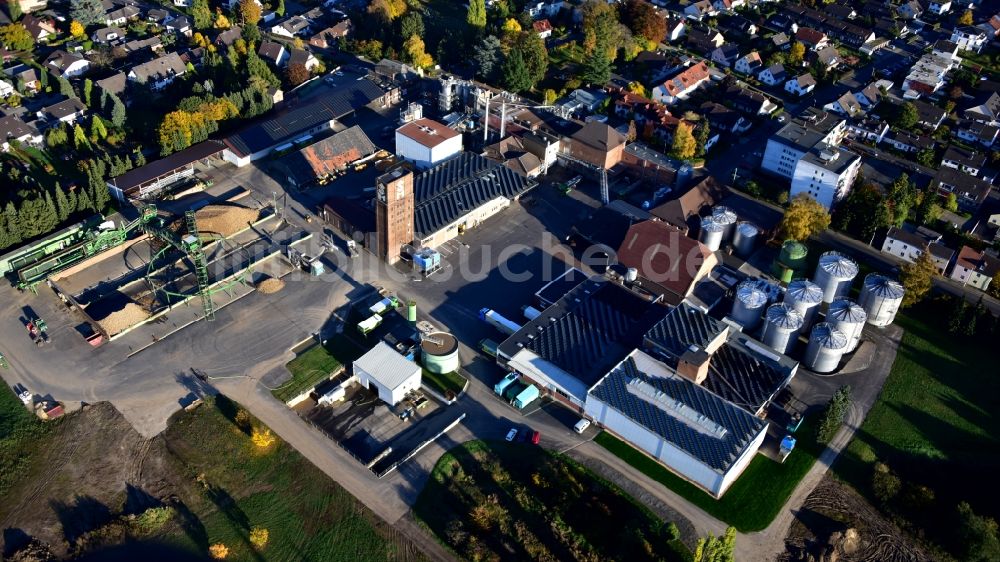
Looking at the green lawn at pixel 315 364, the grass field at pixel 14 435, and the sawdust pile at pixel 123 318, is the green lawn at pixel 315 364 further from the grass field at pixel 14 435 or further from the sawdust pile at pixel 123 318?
the grass field at pixel 14 435

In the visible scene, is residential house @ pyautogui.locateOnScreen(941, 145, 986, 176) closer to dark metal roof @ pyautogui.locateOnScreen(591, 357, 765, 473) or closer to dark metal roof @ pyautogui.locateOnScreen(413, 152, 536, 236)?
dark metal roof @ pyautogui.locateOnScreen(413, 152, 536, 236)

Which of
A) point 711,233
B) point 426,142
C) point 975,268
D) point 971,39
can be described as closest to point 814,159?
point 711,233

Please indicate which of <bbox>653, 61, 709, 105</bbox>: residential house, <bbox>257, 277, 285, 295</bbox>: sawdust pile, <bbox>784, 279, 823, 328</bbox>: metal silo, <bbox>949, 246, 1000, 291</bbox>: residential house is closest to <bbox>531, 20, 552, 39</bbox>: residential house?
<bbox>653, 61, 709, 105</bbox>: residential house

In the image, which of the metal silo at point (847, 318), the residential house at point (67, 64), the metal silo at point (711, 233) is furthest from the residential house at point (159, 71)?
the metal silo at point (847, 318)

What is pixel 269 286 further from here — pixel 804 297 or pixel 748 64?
pixel 748 64

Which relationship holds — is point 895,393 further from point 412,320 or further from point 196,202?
point 196,202

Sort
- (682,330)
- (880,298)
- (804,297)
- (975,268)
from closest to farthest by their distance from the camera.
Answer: (682,330) < (804,297) < (880,298) < (975,268)
